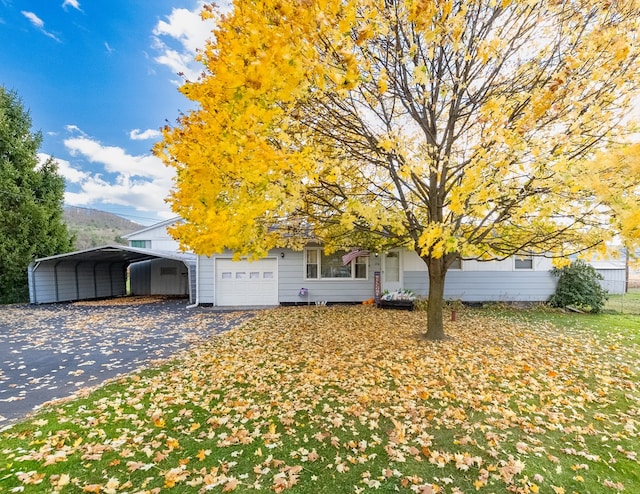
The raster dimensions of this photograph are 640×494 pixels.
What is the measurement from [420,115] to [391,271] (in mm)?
8260

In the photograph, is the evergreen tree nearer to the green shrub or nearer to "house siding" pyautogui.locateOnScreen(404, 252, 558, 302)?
"house siding" pyautogui.locateOnScreen(404, 252, 558, 302)

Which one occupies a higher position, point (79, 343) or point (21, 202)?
point (21, 202)

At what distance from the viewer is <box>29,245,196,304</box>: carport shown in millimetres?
14836

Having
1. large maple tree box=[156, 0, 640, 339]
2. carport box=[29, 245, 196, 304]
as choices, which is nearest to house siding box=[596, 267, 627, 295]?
large maple tree box=[156, 0, 640, 339]

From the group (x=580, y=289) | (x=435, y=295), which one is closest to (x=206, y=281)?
(x=435, y=295)

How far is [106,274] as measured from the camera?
64.2ft

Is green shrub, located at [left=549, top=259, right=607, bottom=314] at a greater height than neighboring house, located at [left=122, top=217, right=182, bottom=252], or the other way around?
neighboring house, located at [left=122, top=217, right=182, bottom=252]

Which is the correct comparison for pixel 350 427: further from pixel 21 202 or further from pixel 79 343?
pixel 21 202

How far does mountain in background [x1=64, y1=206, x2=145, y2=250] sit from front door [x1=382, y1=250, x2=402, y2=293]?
27212 millimetres

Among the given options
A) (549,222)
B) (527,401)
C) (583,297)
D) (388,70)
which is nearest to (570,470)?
(527,401)

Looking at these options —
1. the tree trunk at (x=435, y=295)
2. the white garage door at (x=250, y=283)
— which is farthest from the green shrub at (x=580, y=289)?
the white garage door at (x=250, y=283)

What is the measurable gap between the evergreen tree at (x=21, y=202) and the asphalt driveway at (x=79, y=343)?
9.21 ft

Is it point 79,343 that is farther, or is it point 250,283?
point 250,283

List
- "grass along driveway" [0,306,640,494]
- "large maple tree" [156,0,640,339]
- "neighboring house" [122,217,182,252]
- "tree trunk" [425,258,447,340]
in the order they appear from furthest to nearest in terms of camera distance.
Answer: "neighboring house" [122,217,182,252]
"tree trunk" [425,258,447,340]
"large maple tree" [156,0,640,339]
"grass along driveway" [0,306,640,494]
